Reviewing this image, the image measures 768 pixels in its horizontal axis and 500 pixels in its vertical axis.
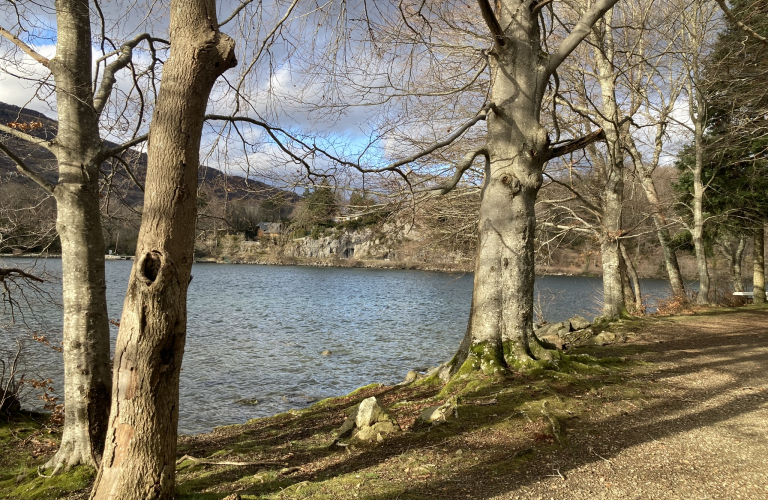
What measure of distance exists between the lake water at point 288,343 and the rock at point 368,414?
5.18 m

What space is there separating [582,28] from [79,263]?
6292 millimetres

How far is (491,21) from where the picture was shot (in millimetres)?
6133

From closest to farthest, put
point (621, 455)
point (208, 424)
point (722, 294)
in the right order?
1. point (621, 455)
2. point (208, 424)
3. point (722, 294)

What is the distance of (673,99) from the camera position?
1592 centimetres

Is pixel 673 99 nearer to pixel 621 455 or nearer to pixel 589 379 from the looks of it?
pixel 589 379

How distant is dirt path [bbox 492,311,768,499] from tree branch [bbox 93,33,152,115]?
529cm

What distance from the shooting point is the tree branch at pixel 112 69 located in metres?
5.36

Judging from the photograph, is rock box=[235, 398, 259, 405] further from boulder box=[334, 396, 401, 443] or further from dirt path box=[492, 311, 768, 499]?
dirt path box=[492, 311, 768, 499]

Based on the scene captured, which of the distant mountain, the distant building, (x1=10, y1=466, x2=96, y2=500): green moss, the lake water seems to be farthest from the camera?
the distant building

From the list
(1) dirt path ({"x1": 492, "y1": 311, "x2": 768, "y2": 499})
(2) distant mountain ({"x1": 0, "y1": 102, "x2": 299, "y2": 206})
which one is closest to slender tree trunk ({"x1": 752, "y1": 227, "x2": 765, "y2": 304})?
(1) dirt path ({"x1": 492, "y1": 311, "x2": 768, "y2": 499})

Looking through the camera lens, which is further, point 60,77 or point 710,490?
point 60,77

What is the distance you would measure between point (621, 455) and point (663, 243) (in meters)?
15.4

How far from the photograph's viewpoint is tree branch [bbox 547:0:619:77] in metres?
6.17

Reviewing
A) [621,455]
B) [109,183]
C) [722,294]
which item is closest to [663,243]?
[722,294]
